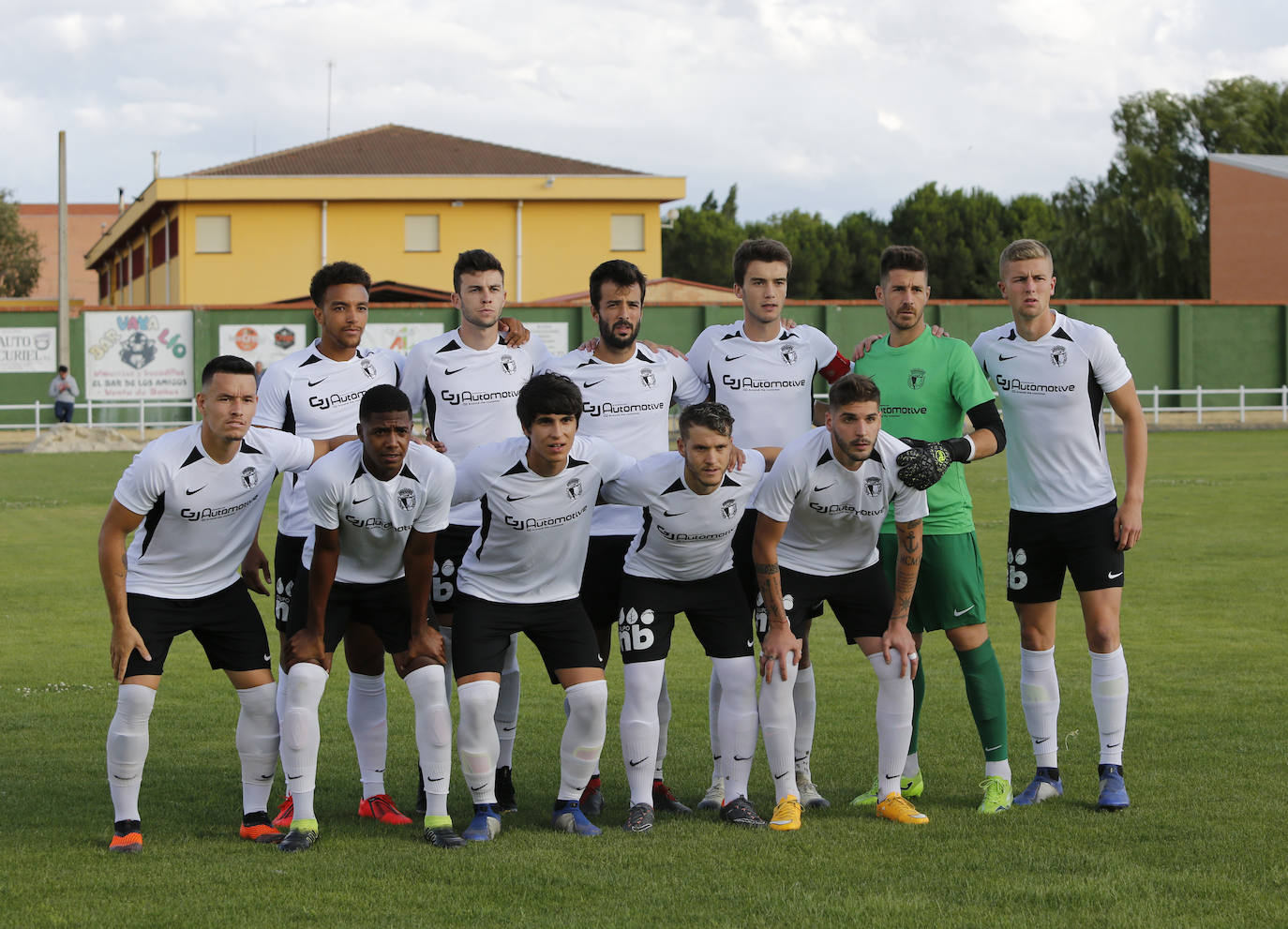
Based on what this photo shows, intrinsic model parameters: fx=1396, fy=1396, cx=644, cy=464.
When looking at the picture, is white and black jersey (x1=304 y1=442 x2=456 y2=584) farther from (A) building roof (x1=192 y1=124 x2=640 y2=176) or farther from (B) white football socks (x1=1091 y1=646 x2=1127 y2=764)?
(A) building roof (x1=192 y1=124 x2=640 y2=176)

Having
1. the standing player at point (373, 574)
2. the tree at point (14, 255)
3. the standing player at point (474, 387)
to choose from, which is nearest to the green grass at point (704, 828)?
the standing player at point (373, 574)

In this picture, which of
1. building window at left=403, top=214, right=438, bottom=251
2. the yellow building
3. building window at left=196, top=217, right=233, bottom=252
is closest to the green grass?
the yellow building

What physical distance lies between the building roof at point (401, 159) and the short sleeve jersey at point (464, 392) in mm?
41834

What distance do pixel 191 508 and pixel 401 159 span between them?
4726cm

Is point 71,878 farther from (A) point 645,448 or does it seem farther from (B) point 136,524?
(A) point 645,448

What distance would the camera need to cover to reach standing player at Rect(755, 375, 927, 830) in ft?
19.4

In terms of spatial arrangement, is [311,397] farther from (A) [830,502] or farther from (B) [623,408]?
(A) [830,502]

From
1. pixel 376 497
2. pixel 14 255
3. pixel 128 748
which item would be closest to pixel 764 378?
pixel 376 497

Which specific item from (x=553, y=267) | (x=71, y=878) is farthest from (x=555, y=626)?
(x=553, y=267)

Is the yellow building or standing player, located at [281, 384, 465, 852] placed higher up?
the yellow building

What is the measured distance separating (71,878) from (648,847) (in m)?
2.20

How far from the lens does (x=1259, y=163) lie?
47969 mm

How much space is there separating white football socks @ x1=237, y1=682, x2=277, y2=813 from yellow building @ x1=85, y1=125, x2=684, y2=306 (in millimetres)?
40694

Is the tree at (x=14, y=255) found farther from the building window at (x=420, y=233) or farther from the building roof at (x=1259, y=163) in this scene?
the building roof at (x=1259, y=163)
